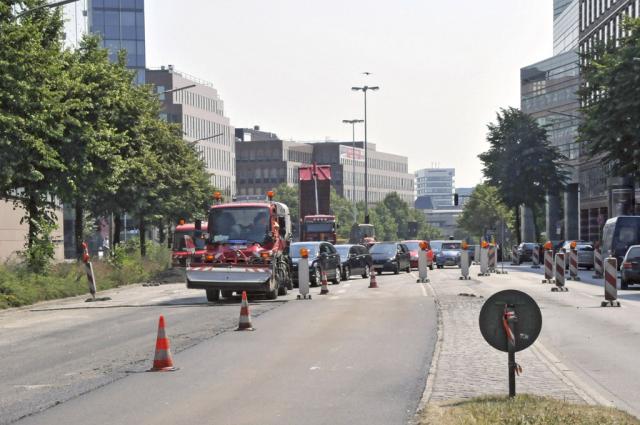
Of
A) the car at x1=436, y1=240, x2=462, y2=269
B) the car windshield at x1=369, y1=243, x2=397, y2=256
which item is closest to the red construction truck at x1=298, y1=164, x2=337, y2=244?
the car at x1=436, y1=240, x2=462, y2=269

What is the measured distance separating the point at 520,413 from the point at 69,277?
95.6 feet

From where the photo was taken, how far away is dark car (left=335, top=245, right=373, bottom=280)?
154 feet

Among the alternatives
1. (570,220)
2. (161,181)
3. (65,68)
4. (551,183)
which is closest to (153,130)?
(161,181)

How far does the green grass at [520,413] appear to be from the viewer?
9906 mm

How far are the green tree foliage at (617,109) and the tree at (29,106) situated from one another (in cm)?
2108

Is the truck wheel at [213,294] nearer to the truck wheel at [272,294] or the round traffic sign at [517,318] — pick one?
the truck wheel at [272,294]

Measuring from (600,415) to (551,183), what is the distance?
284 feet

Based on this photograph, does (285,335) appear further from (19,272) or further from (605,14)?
(605,14)

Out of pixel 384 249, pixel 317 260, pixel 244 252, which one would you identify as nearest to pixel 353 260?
pixel 384 249

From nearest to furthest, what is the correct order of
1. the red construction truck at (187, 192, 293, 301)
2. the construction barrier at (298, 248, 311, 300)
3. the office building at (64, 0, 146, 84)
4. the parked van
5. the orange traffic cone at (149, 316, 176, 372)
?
the orange traffic cone at (149, 316, 176, 372) → the red construction truck at (187, 192, 293, 301) → the construction barrier at (298, 248, 311, 300) → the parked van → the office building at (64, 0, 146, 84)

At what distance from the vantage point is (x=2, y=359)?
692 inches

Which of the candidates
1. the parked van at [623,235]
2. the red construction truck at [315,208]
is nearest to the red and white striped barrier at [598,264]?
the parked van at [623,235]

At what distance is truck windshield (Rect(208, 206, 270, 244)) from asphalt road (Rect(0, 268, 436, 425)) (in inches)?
143

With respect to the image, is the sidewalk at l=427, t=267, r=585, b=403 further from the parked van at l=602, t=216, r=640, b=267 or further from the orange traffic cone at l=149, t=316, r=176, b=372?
the parked van at l=602, t=216, r=640, b=267
